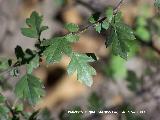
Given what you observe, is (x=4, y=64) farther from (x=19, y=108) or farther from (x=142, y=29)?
(x=142, y=29)

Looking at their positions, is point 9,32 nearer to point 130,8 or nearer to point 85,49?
point 85,49

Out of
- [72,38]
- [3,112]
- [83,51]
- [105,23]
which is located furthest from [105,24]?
[83,51]

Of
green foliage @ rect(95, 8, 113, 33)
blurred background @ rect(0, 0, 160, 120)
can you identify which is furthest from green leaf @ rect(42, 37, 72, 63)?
blurred background @ rect(0, 0, 160, 120)

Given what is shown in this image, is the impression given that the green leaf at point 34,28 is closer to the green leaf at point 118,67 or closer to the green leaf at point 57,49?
the green leaf at point 57,49

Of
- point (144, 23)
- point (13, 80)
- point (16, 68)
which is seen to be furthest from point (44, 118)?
point (13, 80)

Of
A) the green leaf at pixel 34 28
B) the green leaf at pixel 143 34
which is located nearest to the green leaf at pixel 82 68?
the green leaf at pixel 34 28
